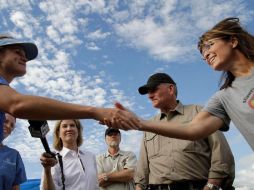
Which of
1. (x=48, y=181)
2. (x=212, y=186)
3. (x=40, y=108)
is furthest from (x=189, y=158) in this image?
(x=40, y=108)

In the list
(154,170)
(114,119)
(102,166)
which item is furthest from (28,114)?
(102,166)

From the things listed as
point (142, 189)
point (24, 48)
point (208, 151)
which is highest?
point (24, 48)

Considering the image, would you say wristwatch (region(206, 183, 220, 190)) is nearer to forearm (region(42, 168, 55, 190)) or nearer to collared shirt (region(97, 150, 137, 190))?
forearm (region(42, 168, 55, 190))

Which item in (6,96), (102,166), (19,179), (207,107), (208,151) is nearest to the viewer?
(6,96)

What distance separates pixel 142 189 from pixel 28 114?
3.17 m

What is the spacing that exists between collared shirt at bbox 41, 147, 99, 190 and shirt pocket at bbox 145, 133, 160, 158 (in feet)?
2.91

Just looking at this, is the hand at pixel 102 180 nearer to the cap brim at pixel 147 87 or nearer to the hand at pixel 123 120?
the cap brim at pixel 147 87

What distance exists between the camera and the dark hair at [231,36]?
4.43 meters

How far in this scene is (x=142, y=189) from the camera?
20.6ft

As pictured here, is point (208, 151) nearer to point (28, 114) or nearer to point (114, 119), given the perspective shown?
point (114, 119)

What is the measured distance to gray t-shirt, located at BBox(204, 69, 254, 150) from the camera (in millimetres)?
3938

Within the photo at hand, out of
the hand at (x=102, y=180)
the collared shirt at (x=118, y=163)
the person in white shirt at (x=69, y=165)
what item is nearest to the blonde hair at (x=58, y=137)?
the person in white shirt at (x=69, y=165)

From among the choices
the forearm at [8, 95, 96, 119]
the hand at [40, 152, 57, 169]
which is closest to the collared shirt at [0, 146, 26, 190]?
the hand at [40, 152, 57, 169]

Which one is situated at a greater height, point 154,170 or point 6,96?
point 6,96
